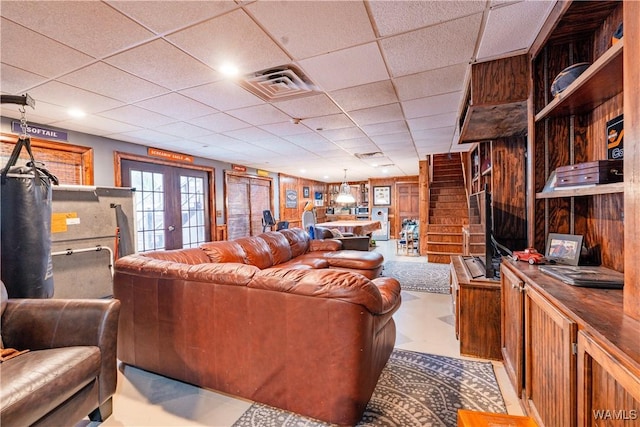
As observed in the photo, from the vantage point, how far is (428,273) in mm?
5273

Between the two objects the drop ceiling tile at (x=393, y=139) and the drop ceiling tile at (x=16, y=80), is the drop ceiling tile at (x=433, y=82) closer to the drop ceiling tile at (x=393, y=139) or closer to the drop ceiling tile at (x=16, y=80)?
the drop ceiling tile at (x=393, y=139)

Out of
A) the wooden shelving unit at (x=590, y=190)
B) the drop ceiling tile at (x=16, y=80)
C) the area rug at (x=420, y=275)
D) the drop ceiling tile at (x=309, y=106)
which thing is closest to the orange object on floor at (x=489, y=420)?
the wooden shelving unit at (x=590, y=190)

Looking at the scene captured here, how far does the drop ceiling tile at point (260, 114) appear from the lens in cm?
329

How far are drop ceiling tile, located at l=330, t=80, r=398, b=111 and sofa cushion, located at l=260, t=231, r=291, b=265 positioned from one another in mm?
2158

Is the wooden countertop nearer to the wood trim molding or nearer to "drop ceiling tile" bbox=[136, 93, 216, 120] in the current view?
"drop ceiling tile" bbox=[136, 93, 216, 120]

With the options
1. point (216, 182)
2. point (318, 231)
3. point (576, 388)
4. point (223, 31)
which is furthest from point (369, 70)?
point (216, 182)

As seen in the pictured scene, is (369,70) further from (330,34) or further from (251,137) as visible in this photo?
(251,137)

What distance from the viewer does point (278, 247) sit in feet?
13.8

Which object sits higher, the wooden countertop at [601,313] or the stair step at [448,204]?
the stair step at [448,204]

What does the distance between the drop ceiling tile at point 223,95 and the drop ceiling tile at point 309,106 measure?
0.33m

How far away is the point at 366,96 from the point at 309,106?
0.67 m

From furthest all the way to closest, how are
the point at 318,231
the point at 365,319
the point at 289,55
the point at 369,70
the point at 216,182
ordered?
the point at 216,182 → the point at 318,231 → the point at 369,70 → the point at 289,55 → the point at 365,319

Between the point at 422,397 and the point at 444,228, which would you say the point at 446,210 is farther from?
the point at 422,397

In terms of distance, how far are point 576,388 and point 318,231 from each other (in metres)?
4.88
